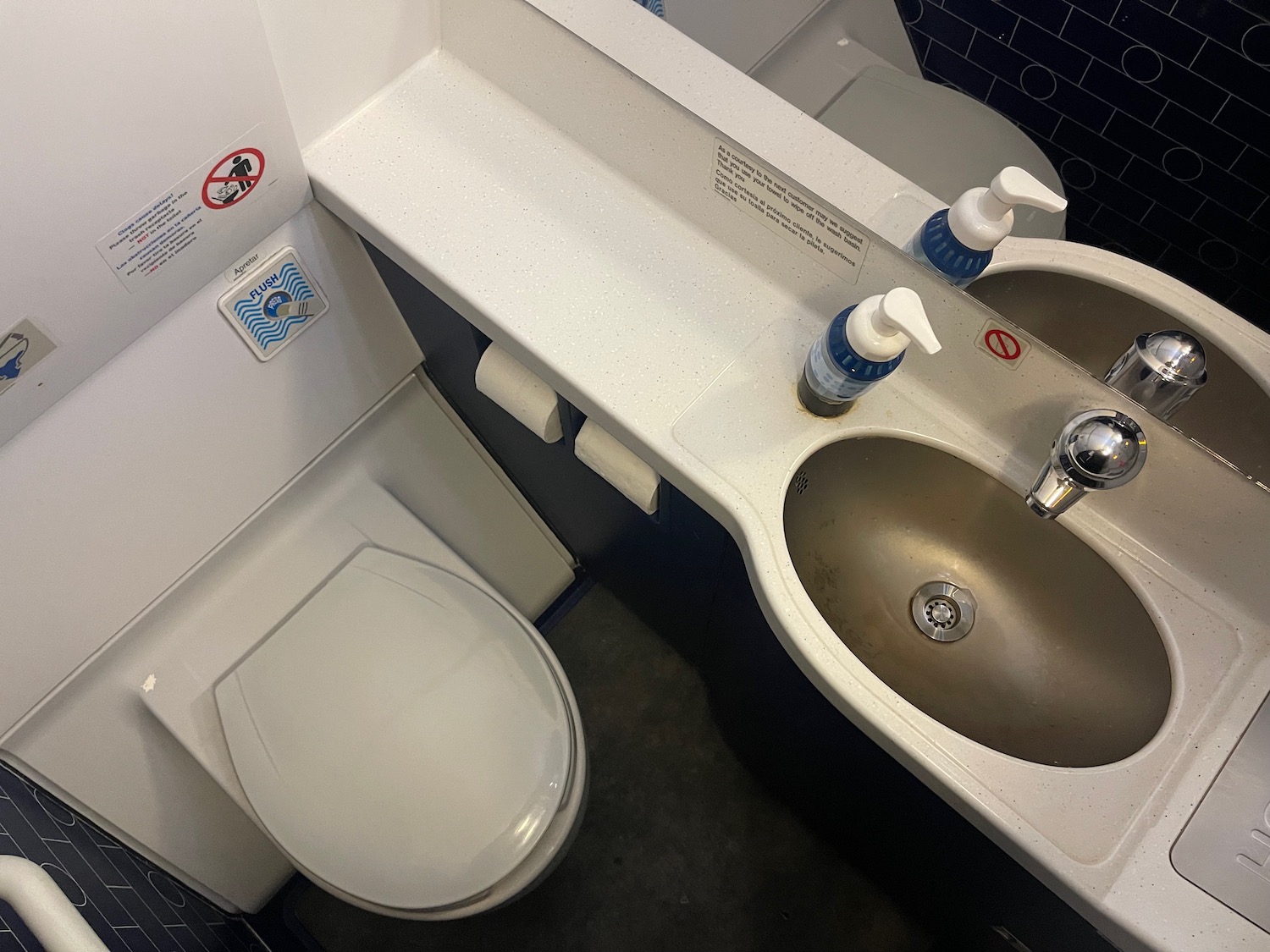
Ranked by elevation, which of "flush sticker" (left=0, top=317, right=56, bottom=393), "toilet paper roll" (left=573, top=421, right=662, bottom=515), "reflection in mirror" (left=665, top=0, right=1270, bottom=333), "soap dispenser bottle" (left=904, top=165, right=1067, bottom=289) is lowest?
"toilet paper roll" (left=573, top=421, right=662, bottom=515)

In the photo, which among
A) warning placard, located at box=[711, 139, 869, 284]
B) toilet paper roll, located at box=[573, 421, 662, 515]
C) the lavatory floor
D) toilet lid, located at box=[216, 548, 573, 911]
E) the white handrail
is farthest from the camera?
the lavatory floor

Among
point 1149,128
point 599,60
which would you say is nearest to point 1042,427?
point 1149,128

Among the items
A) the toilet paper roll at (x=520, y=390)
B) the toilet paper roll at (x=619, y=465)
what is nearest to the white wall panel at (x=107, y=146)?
the toilet paper roll at (x=520, y=390)

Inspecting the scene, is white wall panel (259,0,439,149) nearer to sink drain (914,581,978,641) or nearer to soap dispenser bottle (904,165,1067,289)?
soap dispenser bottle (904,165,1067,289)

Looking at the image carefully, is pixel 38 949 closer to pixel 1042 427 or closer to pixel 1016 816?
pixel 1016 816

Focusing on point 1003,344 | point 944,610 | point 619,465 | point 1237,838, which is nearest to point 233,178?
point 619,465

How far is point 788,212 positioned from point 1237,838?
2.20 ft

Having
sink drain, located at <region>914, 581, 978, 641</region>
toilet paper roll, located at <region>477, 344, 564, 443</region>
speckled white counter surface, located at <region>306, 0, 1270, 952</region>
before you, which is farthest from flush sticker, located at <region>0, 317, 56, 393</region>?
sink drain, located at <region>914, 581, 978, 641</region>

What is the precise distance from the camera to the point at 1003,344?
2.68ft

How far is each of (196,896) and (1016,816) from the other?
121cm

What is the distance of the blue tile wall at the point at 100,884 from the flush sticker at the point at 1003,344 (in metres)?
1.06

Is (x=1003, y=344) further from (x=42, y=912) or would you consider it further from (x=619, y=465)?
(x=42, y=912)

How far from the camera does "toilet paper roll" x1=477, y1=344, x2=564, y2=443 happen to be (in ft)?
3.45

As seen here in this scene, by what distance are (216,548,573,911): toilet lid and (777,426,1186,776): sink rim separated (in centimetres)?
50
